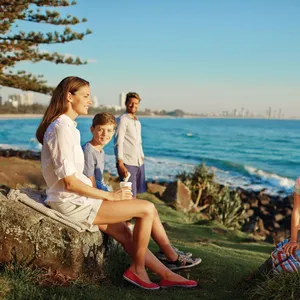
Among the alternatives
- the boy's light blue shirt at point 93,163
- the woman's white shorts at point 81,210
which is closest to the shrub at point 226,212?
the boy's light blue shirt at point 93,163

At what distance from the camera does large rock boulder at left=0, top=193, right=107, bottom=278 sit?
3.81 meters

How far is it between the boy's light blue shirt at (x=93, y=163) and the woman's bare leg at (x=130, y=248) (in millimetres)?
793

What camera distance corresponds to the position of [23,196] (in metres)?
4.03

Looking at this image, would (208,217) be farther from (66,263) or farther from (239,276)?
(66,263)

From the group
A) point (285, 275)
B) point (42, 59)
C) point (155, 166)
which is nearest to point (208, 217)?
point (285, 275)

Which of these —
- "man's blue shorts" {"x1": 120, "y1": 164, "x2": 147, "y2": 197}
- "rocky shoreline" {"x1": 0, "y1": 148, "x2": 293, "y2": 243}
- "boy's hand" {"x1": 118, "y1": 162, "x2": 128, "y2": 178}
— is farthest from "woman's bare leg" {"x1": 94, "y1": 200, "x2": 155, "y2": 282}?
"rocky shoreline" {"x1": 0, "y1": 148, "x2": 293, "y2": 243}

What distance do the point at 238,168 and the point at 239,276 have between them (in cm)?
2633

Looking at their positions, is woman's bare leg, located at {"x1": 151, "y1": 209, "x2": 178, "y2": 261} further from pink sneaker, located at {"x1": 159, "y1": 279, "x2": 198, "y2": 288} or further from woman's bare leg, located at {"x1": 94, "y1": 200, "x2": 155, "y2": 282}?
pink sneaker, located at {"x1": 159, "y1": 279, "x2": 198, "y2": 288}

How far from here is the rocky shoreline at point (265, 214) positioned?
1132cm

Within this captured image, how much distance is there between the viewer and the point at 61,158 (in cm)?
365

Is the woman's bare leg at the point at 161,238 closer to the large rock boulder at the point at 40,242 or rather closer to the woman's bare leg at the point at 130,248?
the woman's bare leg at the point at 130,248

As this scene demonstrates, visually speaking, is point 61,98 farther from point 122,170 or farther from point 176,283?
point 122,170

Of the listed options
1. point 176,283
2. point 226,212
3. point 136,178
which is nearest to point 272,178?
point 226,212

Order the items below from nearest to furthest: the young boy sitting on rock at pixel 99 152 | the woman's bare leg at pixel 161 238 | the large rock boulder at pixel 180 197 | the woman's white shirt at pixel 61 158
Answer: the woman's white shirt at pixel 61 158 → the woman's bare leg at pixel 161 238 → the young boy sitting on rock at pixel 99 152 → the large rock boulder at pixel 180 197
